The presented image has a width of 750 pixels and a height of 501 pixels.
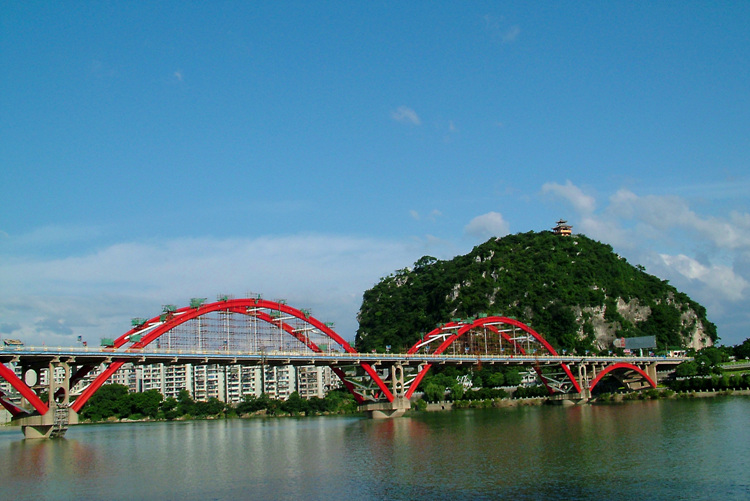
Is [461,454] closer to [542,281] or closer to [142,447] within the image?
[142,447]

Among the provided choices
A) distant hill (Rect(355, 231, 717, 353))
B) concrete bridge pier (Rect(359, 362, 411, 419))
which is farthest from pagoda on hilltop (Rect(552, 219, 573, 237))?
concrete bridge pier (Rect(359, 362, 411, 419))

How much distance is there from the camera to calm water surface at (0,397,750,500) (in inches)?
1089

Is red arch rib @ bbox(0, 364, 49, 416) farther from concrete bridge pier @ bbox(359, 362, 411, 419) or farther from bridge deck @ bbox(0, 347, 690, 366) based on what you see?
concrete bridge pier @ bbox(359, 362, 411, 419)

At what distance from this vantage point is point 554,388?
3610 inches

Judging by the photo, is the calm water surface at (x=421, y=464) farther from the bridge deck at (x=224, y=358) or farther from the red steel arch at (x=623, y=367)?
the red steel arch at (x=623, y=367)

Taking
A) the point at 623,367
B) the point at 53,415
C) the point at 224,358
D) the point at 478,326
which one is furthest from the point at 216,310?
the point at 623,367

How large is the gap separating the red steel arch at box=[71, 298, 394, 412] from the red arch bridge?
0.25 feet

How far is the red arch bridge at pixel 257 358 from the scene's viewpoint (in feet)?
166

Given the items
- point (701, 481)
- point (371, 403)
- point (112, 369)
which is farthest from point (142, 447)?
point (701, 481)

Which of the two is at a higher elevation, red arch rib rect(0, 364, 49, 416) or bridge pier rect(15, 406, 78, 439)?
red arch rib rect(0, 364, 49, 416)

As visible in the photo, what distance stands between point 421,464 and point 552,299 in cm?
10225

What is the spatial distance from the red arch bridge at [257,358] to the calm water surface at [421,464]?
3.53 metres

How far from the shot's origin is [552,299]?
132375 millimetres

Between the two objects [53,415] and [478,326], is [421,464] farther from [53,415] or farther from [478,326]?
[478,326]
